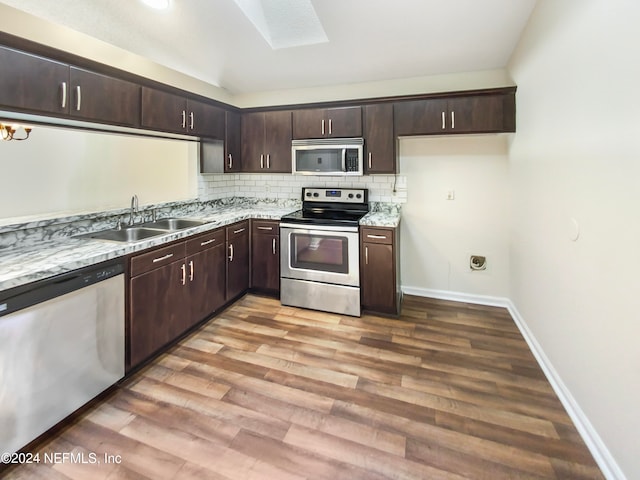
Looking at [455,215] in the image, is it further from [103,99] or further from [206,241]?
[103,99]

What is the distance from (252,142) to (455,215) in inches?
97.6

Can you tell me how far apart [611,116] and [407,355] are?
1.94m

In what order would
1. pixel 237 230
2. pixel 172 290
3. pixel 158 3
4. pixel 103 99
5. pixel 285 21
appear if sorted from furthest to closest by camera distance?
pixel 237 230 → pixel 285 21 → pixel 172 290 → pixel 158 3 → pixel 103 99

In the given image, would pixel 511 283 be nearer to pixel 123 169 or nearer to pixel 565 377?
pixel 565 377

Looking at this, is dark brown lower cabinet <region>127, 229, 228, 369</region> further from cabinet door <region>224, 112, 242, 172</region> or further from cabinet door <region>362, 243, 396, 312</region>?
cabinet door <region>362, 243, 396, 312</region>

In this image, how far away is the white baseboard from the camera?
4.95ft

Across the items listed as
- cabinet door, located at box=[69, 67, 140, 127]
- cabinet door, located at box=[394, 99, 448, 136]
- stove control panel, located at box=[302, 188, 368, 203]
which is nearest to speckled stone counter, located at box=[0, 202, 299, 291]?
cabinet door, located at box=[69, 67, 140, 127]

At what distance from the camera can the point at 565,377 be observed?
1993mm

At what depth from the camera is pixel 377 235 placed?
314 centimetres

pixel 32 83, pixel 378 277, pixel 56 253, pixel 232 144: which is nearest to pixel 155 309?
pixel 56 253

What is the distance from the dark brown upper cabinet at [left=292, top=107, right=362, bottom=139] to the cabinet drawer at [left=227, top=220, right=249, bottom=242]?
3.75 ft

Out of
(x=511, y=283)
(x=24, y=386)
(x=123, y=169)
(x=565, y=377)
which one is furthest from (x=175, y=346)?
(x=511, y=283)

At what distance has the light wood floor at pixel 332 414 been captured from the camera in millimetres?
1584

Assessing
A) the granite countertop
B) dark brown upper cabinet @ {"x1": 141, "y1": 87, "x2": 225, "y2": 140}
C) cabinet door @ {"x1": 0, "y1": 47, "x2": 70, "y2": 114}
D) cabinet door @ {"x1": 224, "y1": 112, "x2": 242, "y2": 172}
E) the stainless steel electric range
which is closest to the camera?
the granite countertop
